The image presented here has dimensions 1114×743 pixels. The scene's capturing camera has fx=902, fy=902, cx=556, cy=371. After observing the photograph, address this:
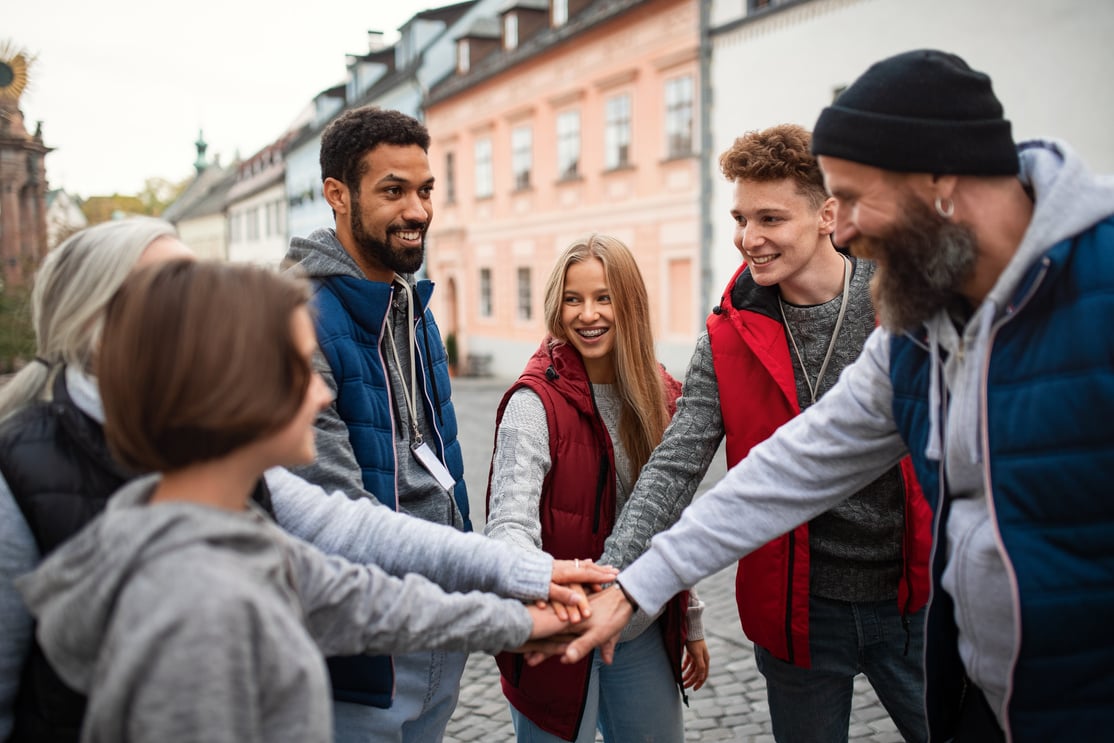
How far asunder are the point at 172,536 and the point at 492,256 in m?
24.0

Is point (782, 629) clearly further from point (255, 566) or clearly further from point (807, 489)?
point (255, 566)

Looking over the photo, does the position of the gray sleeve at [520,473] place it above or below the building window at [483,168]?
below

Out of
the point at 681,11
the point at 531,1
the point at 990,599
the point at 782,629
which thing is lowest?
the point at 782,629

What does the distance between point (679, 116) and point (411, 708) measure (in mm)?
16244

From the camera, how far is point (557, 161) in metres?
21.5

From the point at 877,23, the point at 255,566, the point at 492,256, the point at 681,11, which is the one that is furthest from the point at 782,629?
the point at 492,256

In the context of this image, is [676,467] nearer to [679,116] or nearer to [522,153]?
[679,116]

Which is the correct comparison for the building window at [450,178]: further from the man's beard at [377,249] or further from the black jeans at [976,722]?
the black jeans at [976,722]

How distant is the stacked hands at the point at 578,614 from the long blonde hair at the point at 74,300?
1.11m

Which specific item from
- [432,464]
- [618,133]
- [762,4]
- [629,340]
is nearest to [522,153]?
[618,133]

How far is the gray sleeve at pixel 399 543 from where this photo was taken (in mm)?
1951

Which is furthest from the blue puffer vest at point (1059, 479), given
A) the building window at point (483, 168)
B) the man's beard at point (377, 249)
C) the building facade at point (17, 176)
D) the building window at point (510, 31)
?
the building window at point (483, 168)

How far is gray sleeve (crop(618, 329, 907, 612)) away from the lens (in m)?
Answer: 2.12

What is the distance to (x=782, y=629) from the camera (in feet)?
8.34
